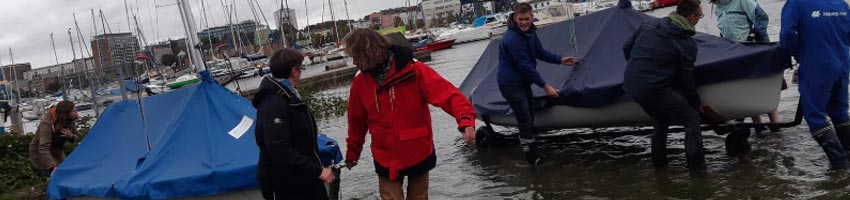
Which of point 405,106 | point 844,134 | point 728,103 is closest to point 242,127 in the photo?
point 405,106

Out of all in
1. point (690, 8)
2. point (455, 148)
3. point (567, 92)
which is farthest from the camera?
point (455, 148)

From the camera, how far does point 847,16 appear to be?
635 cm

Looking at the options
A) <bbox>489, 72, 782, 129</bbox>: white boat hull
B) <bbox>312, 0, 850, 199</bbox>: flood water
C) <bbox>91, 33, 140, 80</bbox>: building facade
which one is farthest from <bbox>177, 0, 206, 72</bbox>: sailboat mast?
<bbox>91, 33, 140, 80</bbox>: building facade

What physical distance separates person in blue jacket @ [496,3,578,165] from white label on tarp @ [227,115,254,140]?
9.56 feet

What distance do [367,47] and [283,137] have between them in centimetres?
77

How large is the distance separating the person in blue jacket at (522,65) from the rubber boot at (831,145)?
2.73 metres

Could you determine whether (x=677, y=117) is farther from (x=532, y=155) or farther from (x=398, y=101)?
(x=398, y=101)

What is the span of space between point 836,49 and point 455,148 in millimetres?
5539

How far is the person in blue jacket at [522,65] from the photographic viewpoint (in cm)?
800

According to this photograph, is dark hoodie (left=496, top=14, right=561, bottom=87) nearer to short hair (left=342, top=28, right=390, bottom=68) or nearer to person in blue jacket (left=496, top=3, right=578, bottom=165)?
person in blue jacket (left=496, top=3, right=578, bottom=165)

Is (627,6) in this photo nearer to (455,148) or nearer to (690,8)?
(690,8)

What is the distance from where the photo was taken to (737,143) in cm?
778

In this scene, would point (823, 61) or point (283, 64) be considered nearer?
point (283, 64)

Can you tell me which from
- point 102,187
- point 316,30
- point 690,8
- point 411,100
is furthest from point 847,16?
point 316,30
